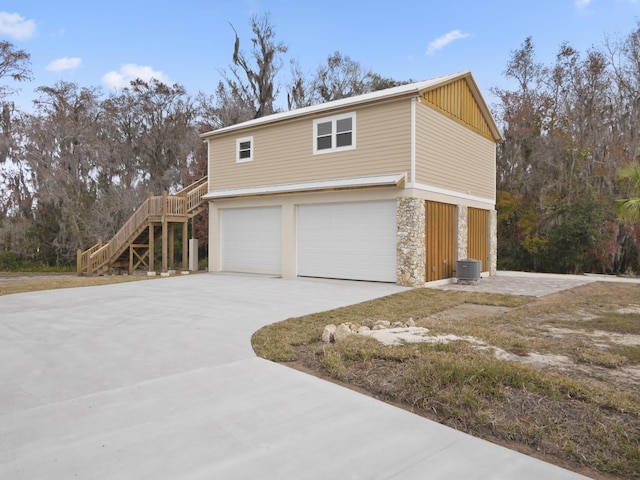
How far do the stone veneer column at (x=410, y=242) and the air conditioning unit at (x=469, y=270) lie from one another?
1799 mm

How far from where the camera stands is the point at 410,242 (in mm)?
11953

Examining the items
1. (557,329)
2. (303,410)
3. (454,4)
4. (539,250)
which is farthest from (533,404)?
(539,250)

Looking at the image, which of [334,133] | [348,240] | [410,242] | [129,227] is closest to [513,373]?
[410,242]

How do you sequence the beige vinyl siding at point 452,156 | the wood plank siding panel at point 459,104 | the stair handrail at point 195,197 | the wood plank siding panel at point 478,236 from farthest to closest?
1. the stair handrail at point 195,197
2. the wood plank siding panel at point 478,236
3. the wood plank siding panel at point 459,104
4. the beige vinyl siding at point 452,156

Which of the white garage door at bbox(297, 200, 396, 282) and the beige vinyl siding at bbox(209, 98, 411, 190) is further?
the white garage door at bbox(297, 200, 396, 282)

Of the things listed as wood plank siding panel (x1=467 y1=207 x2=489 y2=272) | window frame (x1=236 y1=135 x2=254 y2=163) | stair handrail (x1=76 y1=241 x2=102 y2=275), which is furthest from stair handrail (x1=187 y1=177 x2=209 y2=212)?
wood plank siding panel (x1=467 y1=207 x2=489 y2=272)

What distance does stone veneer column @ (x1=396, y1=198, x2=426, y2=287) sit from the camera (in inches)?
469

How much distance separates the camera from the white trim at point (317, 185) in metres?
12.1

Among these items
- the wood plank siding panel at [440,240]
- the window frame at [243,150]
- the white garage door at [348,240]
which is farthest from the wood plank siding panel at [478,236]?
the window frame at [243,150]

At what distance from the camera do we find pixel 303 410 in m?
3.53

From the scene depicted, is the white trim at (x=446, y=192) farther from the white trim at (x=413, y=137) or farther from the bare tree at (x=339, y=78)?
the bare tree at (x=339, y=78)

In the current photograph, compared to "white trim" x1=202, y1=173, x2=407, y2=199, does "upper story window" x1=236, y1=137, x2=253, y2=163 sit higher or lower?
higher

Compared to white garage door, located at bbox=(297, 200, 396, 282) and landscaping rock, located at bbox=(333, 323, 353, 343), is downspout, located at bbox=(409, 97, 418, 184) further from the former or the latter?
landscaping rock, located at bbox=(333, 323, 353, 343)

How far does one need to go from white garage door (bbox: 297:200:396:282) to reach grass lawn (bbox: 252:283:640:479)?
187 inches
